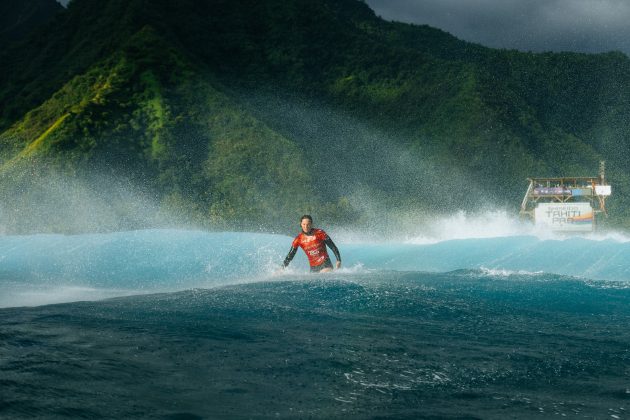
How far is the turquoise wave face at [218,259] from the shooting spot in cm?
1638

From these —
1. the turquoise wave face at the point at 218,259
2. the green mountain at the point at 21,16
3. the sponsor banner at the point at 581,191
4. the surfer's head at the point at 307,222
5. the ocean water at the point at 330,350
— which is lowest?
the ocean water at the point at 330,350

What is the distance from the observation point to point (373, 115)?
266 feet

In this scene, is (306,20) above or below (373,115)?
above

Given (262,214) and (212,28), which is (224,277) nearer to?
(262,214)

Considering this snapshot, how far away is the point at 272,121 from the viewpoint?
68125 mm

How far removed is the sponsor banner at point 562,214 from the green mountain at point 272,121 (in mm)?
21455

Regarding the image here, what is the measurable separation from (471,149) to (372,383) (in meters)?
72.3

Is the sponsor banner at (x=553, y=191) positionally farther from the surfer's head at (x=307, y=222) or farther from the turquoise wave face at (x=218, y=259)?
the surfer's head at (x=307, y=222)

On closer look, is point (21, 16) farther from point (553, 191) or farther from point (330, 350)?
point (330, 350)

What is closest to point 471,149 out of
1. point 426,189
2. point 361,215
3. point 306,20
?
point 426,189

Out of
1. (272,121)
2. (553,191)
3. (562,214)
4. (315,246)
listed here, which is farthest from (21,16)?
(315,246)

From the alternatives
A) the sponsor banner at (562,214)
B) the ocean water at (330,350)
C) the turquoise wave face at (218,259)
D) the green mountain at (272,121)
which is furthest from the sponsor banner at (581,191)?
the ocean water at (330,350)

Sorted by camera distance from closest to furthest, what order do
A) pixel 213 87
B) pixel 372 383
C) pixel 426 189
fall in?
1. pixel 372 383
2. pixel 213 87
3. pixel 426 189

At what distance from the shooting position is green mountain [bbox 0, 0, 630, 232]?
5178 cm
